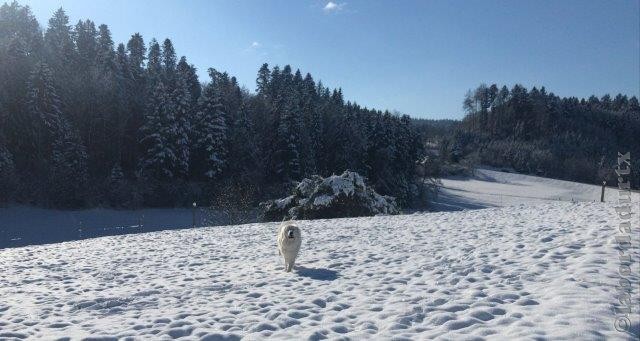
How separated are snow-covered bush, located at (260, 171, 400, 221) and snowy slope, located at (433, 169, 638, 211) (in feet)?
102

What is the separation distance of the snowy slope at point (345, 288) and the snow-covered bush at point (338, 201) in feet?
32.3

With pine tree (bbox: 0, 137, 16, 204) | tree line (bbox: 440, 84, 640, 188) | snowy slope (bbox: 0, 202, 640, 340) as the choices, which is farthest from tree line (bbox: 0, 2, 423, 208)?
tree line (bbox: 440, 84, 640, 188)

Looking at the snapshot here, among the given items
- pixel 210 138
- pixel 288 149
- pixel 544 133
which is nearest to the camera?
pixel 210 138

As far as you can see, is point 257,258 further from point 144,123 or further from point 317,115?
point 317,115

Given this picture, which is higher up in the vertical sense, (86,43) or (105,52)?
(86,43)

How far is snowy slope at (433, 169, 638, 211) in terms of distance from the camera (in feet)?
181

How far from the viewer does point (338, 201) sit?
77.8 ft

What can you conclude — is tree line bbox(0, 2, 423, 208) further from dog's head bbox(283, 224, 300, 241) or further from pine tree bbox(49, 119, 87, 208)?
dog's head bbox(283, 224, 300, 241)

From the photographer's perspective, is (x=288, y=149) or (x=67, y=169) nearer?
(x=67, y=169)

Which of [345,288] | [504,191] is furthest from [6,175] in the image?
[504,191]

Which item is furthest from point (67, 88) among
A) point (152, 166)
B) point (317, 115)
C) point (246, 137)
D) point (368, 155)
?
point (368, 155)

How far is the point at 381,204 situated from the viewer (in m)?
24.3

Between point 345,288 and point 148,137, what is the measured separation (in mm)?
40886

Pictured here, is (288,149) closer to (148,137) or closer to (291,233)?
(148,137)
